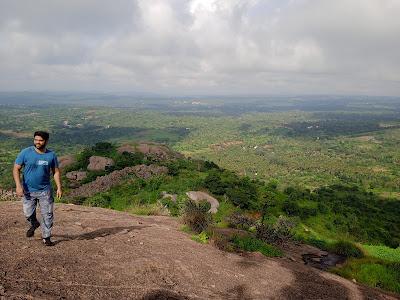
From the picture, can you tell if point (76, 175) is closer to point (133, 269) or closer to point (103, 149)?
point (103, 149)

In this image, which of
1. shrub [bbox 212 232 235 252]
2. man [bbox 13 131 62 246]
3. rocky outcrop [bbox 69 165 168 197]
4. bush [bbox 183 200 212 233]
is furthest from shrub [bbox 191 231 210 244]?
rocky outcrop [bbox 69 165 168 197]

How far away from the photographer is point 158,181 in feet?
160

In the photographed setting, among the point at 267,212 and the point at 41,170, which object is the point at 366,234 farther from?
the point at 41,170

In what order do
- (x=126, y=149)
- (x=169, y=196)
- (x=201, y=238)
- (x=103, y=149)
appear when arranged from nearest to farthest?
1. (x=201, y=238)
2. (x=169, y=196)
3. (x=103, y=149)
4. (x=126, y=149)

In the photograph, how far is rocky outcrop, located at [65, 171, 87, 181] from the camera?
56844 millimetres

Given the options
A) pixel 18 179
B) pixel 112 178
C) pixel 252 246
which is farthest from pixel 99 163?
pixel 18 179

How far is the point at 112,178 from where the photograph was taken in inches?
2048

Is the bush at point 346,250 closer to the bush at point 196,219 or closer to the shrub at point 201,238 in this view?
the bush at point 196,219

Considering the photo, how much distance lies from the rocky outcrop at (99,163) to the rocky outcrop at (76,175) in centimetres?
212

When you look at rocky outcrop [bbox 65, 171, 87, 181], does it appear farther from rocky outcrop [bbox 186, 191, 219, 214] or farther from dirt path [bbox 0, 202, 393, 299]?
dirt path [bbox 0, 202, 393, 299]

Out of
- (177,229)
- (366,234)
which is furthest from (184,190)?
(177,229)

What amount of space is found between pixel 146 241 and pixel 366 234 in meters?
46.4

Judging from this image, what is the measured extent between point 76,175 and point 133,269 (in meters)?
51.6

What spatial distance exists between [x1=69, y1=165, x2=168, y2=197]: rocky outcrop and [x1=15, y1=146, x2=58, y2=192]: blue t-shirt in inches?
1554
